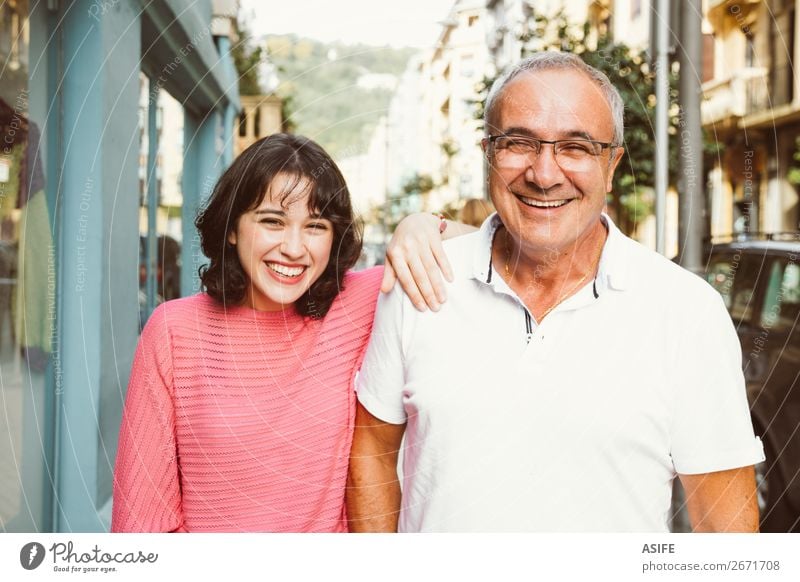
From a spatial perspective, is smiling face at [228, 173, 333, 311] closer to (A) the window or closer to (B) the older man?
(B) the older man

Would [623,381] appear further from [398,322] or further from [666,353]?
[398,322]

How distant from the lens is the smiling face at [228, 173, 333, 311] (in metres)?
1.35

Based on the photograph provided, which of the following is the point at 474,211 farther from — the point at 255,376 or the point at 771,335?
the point at 771,335

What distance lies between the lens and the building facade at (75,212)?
169 centimetres

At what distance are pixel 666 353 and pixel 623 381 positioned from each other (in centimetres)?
7

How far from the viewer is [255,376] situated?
1.36 metres

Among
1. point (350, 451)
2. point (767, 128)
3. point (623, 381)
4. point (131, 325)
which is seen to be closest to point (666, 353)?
point (623, 381)

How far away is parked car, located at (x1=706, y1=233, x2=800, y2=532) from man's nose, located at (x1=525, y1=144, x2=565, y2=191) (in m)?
0.73

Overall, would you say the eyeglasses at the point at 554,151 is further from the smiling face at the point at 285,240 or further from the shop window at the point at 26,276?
the shop window at the point at 26,276

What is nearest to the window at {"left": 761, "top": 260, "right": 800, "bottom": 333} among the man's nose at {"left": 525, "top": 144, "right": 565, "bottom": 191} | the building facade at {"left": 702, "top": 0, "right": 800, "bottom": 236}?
the building facade at {"left": 702, "top": 0, "right": 800, "bottom": 236}

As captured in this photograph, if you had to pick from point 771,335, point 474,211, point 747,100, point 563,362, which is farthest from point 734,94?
point 563,362

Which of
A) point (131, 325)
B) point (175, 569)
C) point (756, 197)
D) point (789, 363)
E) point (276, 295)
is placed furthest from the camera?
point (756, 197)

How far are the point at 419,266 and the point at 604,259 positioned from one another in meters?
0.27

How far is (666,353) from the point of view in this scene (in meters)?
1.20
